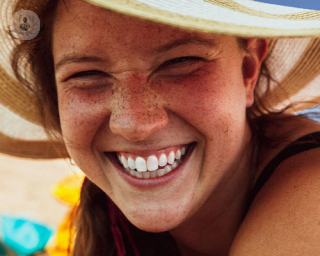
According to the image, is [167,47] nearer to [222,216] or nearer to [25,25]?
[25,25]

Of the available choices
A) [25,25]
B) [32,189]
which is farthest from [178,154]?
[32,189]

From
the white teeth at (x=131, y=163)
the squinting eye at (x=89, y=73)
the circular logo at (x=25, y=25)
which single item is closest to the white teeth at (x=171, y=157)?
the white teeth at (x=131, y=163)

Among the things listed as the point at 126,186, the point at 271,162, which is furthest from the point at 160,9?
the point at 271,162

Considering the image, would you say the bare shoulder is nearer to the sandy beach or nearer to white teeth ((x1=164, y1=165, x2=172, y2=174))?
white teeth ((x1=164, y1=165, x2=172, y2=174))

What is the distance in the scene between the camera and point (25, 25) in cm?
167

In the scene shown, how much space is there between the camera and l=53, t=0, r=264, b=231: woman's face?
4.13ft

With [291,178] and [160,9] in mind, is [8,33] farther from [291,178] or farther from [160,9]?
[291,178]

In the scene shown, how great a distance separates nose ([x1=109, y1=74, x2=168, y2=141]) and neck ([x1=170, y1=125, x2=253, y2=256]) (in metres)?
0.53

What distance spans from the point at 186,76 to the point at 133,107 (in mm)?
185

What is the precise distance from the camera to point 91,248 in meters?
2.10

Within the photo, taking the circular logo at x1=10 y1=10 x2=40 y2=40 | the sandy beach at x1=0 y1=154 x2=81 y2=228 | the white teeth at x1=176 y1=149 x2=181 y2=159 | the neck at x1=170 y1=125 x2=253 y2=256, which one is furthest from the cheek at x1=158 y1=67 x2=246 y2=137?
the sandy beach at x1=0 y1=154 x2=81 y2=228

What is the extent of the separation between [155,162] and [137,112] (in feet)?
0.75

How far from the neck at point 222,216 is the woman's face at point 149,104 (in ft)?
0.78

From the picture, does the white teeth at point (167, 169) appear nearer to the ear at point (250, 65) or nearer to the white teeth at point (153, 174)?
the white teeth at point (153, 174)
